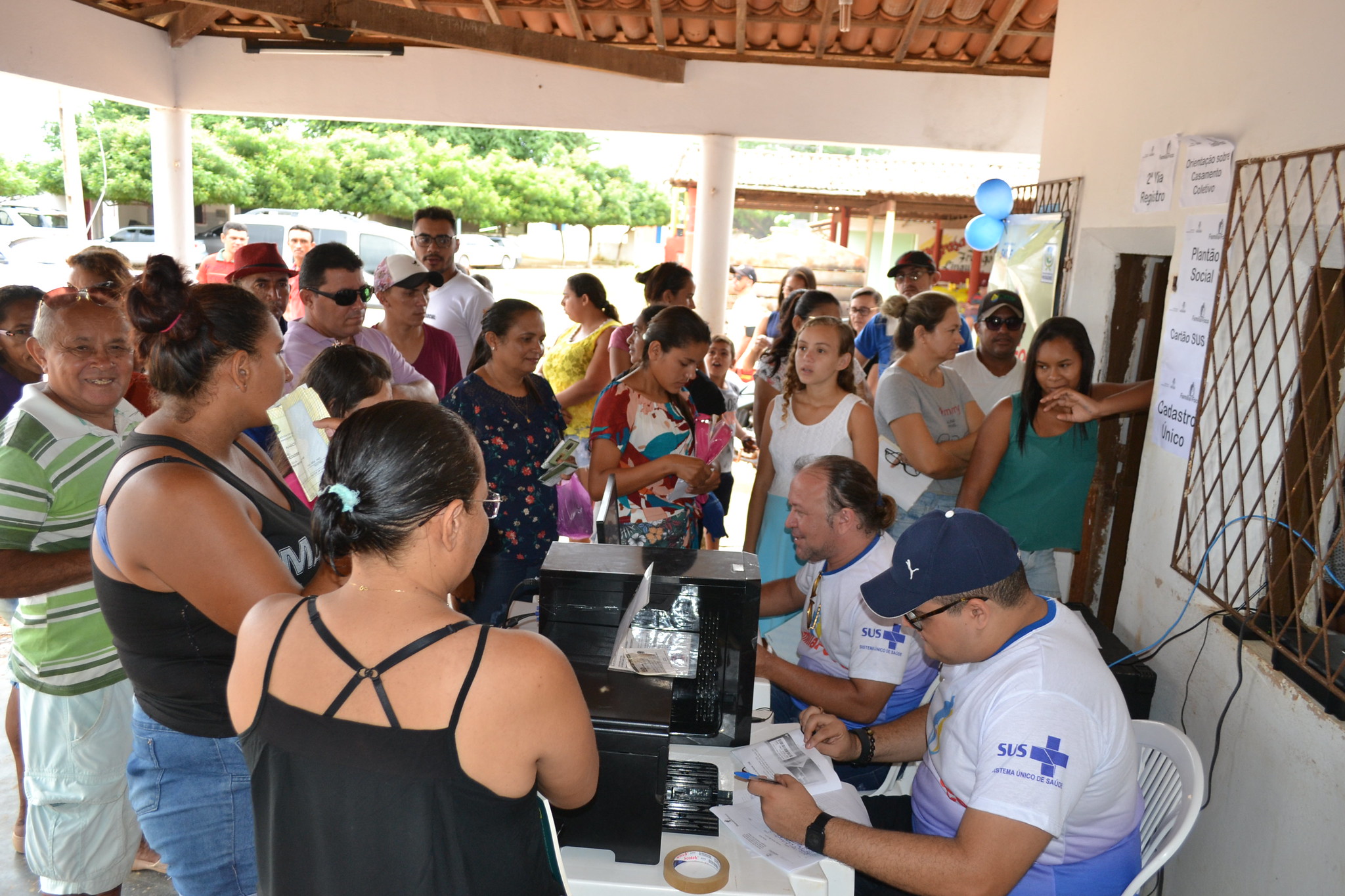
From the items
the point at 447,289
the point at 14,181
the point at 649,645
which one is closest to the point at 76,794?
the point at 649,645

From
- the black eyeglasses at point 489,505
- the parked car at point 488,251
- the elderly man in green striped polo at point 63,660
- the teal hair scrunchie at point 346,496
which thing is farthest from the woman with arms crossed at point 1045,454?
the parked car at point 488,251

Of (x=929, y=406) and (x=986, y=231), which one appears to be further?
(x=986, y=231)

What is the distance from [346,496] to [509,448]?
6.92 ft

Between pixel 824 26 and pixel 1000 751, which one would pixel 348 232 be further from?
pixel 1000 751

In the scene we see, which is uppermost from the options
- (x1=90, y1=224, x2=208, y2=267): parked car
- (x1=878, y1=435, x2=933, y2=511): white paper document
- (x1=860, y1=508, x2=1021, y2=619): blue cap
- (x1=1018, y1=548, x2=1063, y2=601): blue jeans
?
Result: (x1=90, y1=224, x2=208, y2=267): parked car

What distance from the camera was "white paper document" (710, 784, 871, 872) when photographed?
175 centimetres

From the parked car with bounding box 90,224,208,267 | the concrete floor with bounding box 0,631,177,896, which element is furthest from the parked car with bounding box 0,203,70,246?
the concrete floor with bounding box 0,631,177,896

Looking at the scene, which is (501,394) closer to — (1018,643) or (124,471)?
(124,471)

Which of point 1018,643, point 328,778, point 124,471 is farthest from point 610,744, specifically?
point 124,471

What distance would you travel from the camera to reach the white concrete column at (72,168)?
29.1ft

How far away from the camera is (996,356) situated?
4297 mm

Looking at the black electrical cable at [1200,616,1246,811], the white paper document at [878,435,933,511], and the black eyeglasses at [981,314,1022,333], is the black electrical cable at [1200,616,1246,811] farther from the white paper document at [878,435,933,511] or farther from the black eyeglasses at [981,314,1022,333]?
the black eyeglasses at [981,314,1022,333]

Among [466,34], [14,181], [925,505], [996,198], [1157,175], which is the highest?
[466,34]

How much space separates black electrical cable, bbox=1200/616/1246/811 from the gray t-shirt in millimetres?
1392
